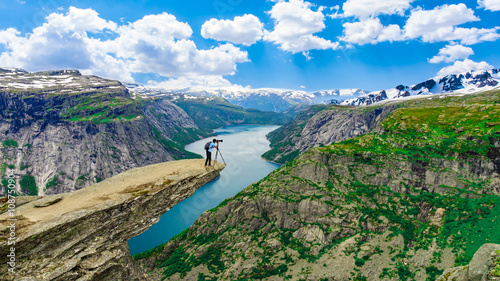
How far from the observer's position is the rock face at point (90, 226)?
53.0 ft

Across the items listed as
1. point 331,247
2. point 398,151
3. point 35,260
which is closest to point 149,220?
point 35,260

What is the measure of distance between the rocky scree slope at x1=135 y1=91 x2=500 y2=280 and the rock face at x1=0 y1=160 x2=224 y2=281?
62.4m

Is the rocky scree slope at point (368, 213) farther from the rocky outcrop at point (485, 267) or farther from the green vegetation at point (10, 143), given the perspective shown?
the green vegetation at point (10, 143)

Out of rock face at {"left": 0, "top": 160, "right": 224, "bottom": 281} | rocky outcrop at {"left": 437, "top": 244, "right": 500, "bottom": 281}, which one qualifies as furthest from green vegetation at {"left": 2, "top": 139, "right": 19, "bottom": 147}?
rocky outcrop at {"left": 437, "top": 244, "right": 500, "bottom": 281}

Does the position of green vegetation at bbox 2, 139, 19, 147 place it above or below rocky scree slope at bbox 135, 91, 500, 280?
above

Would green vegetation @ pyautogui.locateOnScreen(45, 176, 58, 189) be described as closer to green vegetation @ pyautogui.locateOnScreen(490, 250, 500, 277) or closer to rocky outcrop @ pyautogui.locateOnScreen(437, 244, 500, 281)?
rocky outcrop @ pyautogui.locateOnScreen(437, 244, 500, 281)

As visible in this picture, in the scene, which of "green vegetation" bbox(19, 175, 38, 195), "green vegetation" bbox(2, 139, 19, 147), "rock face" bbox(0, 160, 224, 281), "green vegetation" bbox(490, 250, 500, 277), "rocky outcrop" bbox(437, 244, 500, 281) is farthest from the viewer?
"green vegetation" bbox(2, 139, 19, 147)

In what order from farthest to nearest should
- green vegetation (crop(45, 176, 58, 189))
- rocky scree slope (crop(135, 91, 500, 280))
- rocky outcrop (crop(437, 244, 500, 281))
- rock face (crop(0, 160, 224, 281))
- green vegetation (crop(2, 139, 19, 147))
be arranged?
green vegetation (crop(2, 139, 19, 147)) < green vegetation (crop(45, 176, 58, 189)) < rocky scree slope (crop(135, 91, 500, 280)) < rock face (crop(0, 160, 224, 281)) < rocky outcrop (crop(437, 244, 500, 281))

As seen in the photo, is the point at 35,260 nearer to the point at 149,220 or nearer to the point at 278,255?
the point at 149,220

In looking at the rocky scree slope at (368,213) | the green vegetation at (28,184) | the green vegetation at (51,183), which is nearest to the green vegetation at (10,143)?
the green vegetation at (28,184)

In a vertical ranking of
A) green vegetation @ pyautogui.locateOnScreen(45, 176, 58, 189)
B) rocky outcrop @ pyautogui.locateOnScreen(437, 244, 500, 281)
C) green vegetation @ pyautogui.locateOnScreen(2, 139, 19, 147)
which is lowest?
green vegetation @ pyautogui.locateOnScreen(45, 176, 58, 189)

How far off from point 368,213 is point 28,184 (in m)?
250

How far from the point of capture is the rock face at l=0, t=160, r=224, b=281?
53.0 feet

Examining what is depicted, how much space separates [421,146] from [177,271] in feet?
335
